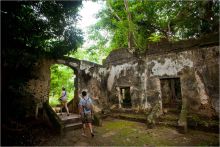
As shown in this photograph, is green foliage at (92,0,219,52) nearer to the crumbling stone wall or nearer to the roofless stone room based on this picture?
the roofless stone room

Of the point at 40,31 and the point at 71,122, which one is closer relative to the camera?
the point at 40,31

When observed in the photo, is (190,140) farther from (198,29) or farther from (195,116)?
(198,29)

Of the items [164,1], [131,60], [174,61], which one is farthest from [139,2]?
[174,61]

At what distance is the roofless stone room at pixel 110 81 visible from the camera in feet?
17.1

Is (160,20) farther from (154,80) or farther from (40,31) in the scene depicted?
(40,31)

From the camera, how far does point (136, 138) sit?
6918mm

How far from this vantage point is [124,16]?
1576 centimetres

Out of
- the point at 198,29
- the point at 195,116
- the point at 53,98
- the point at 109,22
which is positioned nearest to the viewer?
the point at 195,116

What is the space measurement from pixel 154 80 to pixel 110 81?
3464 mm

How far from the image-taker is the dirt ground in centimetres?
624

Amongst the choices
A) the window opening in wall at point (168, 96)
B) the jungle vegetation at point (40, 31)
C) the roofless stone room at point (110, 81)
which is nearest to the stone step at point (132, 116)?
the roofless stone room at point (110, 81)

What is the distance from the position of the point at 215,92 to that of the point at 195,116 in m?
1.47

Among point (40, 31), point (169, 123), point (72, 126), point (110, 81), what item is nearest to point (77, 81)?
point (110, 81)

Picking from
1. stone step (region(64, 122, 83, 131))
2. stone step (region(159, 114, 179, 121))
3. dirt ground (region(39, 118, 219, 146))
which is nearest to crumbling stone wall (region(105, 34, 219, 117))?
stone step (region(159, 114, 179, 121))
